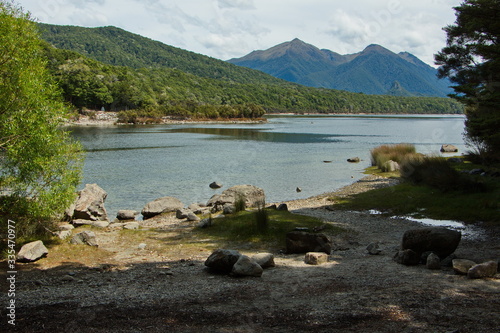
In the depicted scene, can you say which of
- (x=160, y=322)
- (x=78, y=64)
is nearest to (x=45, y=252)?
(x=160, y=322)

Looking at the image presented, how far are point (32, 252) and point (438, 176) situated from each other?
18.9m

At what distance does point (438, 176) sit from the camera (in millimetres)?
20984

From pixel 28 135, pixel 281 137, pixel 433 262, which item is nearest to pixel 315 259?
pixel 433 262

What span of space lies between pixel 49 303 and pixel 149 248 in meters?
6.00

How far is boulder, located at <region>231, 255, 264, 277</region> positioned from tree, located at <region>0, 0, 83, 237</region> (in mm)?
6653

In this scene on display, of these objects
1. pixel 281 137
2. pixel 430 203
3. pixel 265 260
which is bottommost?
pixel 265 260

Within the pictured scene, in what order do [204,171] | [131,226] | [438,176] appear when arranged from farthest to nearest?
[204,171], [438,176], [131,226]

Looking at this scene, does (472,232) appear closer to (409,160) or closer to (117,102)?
(409,160)

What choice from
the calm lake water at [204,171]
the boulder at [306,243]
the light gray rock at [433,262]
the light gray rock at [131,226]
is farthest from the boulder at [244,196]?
the light gray rock at [433,262]

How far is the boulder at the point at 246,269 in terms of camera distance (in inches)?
413

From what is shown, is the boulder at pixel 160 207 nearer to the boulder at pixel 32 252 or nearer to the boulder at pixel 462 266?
the boulder at pixel 32 252

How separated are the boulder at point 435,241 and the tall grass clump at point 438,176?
9869 millimetres

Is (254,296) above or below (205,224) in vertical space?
above

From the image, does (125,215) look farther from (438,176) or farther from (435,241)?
(438,176)
